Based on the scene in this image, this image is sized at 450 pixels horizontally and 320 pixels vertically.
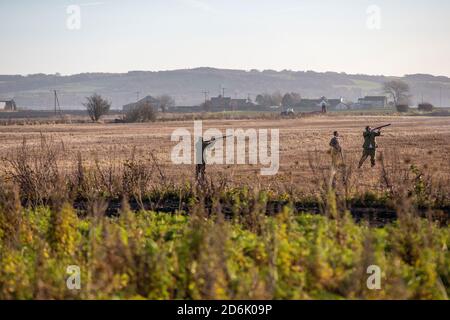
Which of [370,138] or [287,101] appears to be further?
[287,101]

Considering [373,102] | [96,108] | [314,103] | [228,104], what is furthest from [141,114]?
[373,102]

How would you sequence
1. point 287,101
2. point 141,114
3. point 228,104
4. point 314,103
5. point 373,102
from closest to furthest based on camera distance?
point 141,114
point 228,104
point 314,103
point 373,102
point 287,101

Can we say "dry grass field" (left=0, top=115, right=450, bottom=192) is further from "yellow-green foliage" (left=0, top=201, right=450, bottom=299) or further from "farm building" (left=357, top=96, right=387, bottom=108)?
"farm building" (left=357, top=96, right=387, bottom=108)

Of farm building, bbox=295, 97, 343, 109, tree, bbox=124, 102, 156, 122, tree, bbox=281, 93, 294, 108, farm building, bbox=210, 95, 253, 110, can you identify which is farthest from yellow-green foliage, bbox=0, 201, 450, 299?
tree, bbox=281, 93, 294, 108

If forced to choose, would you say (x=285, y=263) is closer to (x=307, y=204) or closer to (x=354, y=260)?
(x=354, y=260)

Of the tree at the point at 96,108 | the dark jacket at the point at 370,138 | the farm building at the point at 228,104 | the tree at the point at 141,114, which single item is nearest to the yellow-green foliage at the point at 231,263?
the dark jacket at the point at 370,138

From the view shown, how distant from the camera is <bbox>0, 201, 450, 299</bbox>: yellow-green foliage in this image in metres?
7.48

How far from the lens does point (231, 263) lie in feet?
27.3

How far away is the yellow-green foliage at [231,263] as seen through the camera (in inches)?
295

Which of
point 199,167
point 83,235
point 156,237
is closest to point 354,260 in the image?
point 156,237

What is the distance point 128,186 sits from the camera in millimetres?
15531

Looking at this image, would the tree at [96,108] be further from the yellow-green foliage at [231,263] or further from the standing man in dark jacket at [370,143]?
the yellow-green foliage at [231,263]

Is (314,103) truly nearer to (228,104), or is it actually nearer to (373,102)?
(373,102)
